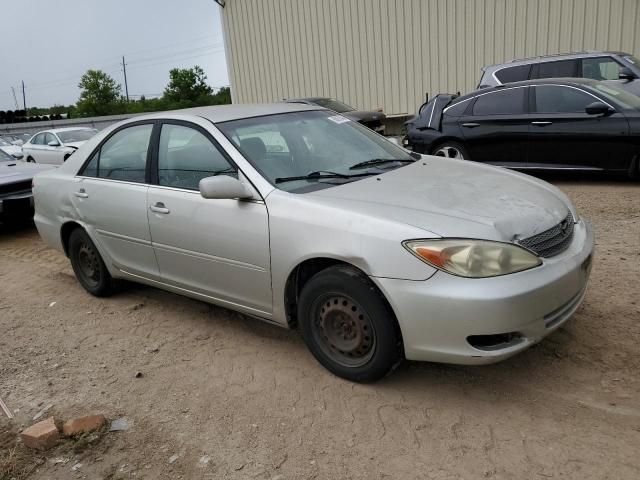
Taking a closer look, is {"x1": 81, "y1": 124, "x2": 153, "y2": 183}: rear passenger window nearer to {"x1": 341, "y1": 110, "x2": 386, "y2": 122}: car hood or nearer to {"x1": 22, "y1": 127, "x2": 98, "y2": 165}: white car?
{"x1": 341, "y1": 110, "x2": 386, "y2": 122}: car hood

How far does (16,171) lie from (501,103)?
7055 mm

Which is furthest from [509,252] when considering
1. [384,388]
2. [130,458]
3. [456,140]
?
[456,140]

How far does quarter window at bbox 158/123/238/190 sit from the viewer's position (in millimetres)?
3900

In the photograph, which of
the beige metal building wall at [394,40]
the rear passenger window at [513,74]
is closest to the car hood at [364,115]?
the beige metal building wall at [394,40]

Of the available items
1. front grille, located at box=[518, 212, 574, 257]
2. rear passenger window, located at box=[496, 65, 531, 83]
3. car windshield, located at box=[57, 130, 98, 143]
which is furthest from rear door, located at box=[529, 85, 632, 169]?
car windshield, located at box=[57, 130, 98, 143]

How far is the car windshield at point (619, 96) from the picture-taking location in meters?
7.65

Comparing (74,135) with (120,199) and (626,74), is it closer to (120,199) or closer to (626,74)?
(120,199)

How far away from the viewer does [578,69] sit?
1009cm

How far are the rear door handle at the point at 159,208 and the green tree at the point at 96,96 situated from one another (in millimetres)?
73756

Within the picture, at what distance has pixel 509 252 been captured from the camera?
9.55ft

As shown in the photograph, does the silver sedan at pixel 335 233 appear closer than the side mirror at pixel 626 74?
Yes

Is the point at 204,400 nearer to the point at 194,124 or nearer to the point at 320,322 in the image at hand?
the point at 320,322

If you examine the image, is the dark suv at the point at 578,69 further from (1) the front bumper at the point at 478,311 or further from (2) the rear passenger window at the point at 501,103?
(1) the front bumper at the point at 478,311

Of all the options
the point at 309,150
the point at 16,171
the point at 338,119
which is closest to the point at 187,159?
the point at 309,150
